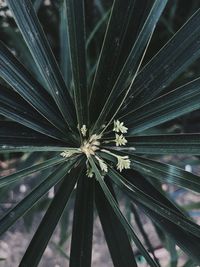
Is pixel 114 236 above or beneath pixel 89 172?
beneath

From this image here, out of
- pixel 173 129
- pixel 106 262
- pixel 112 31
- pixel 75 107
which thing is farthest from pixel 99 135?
pixel 106 262

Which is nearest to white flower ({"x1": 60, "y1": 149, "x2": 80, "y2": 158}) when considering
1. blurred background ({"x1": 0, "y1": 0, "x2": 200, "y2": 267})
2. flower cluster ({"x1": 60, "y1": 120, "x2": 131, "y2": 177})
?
flower cluster ({"x1": 60, "y1": 120, "x2": 131, "y2": 177})

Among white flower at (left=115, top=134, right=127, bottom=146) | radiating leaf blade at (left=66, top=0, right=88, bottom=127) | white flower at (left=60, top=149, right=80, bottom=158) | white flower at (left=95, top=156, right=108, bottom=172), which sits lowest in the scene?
white flower at (left=95, top=156, right=108, bottom=172)

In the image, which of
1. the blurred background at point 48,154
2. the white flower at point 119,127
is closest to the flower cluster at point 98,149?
the white flower at point 119,127

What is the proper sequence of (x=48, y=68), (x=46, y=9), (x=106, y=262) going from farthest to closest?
1. (x=106, y=262)
2. (x=46, y=9)
3. (x=48, y=68)

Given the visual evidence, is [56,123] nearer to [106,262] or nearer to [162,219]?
[162,219]

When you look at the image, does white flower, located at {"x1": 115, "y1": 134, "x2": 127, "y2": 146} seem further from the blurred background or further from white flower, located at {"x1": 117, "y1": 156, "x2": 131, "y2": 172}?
the blurred background

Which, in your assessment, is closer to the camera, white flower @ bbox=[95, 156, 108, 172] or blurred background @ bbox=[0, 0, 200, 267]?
white flower @ bbox=[95, 156, 108, 172]

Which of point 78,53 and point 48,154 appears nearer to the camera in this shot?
point 78,53

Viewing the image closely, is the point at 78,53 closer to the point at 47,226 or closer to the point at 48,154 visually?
the point at 47,226

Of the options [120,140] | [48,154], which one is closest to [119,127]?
[120,140]

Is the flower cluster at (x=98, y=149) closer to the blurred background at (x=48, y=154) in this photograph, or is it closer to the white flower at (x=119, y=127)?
the white flower at (x=119, y=127)
